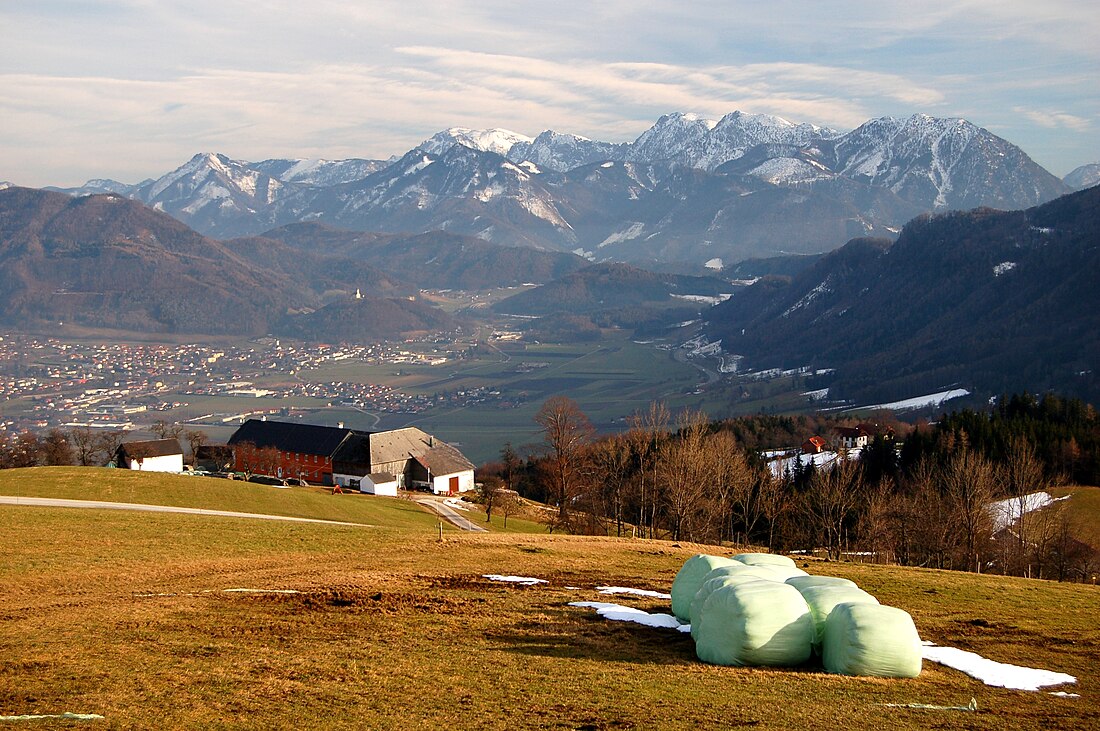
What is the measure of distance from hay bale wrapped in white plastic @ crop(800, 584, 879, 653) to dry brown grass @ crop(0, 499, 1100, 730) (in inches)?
38.7

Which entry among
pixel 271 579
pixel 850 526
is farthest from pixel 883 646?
pixel 850 526

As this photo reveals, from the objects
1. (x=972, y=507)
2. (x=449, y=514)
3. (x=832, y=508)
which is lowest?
(x=449, y=514)

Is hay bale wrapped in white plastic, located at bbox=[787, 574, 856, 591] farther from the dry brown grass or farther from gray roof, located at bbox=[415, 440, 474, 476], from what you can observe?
gray roof, located at bbox=[415, 440, 474, 476]

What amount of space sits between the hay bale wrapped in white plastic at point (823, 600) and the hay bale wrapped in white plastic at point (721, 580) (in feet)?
3.79

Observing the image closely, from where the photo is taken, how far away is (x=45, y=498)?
58750 mm

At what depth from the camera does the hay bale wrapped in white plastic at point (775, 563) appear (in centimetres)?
2644

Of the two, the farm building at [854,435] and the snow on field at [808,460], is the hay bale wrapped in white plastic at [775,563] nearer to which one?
the snow on field at [808,460]

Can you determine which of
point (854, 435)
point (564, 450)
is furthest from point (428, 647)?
point (854, 435)

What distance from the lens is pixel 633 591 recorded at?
31.7 meters

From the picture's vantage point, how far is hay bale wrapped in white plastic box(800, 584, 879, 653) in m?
22.5

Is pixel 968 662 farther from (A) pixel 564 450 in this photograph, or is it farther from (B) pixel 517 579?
(A) pixel 564 450

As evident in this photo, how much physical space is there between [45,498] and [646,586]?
43.4m

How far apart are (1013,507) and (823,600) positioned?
6624 centimetres

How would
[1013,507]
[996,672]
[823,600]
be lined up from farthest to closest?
[1013,507] < [823,600] < [996,672]
